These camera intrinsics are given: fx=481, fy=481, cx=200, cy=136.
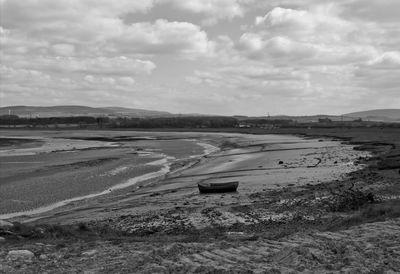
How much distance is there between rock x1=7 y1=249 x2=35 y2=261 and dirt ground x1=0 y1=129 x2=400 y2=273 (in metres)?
0.09

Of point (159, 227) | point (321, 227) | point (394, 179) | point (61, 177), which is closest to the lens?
point (321, 227)

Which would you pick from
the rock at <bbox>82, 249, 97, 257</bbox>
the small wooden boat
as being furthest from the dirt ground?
the small wooden boat

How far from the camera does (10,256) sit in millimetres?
9570

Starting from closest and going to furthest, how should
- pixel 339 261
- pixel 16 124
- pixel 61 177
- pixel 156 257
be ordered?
pixel 339 261 < pixel 156 257 < pixel 61 177 < pixel 16 124

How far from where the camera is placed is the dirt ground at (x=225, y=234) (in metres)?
8.71

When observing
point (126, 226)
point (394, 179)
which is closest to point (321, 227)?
point (126, 226)

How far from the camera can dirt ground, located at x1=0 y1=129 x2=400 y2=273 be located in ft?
28.6

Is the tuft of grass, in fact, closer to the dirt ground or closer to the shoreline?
the dirt ground

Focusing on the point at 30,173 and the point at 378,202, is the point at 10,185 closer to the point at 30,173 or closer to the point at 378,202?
the point at 30,173

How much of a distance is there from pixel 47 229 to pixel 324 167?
22.7 meters

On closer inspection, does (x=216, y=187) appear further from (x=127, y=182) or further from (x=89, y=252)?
(x=89, y=252)

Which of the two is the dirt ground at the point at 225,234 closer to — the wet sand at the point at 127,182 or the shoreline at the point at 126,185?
the wet sand at the point at 127,182

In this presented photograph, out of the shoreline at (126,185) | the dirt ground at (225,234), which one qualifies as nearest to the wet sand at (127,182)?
the shoreline at (126,185)

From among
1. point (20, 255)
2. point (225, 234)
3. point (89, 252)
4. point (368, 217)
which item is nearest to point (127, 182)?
point (225, 234)
